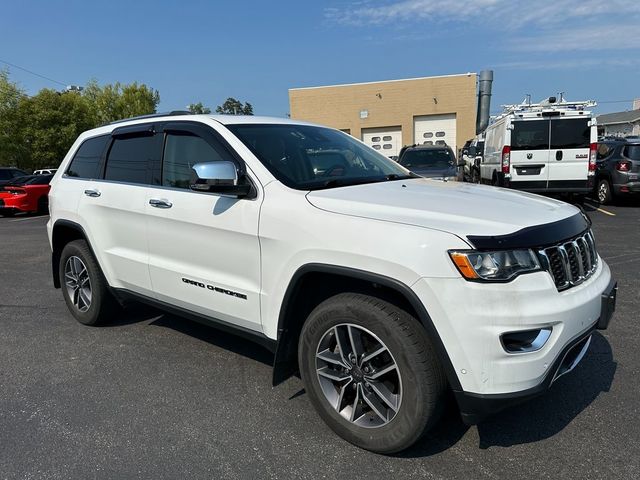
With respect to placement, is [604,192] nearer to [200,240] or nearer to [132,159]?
[132,159]

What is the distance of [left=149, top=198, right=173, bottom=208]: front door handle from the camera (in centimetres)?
354

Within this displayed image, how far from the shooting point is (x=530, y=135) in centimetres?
1177

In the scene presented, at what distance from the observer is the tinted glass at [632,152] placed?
1241 centimetres

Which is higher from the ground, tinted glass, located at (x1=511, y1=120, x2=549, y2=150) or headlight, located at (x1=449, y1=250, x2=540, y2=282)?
tinted glass, located at (x1=511, y1=120, x2=549, y2=150)

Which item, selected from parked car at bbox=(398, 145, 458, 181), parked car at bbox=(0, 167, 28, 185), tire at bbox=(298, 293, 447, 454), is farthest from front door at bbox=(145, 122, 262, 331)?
parked car at bbox=(0, 167, 28, 185)

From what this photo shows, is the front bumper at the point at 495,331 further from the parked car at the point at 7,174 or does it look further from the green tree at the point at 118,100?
the green tree at the point at 118,100

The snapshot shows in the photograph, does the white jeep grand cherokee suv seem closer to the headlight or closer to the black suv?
the headlight

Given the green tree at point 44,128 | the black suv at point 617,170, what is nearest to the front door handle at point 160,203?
the black suv at point 617,170

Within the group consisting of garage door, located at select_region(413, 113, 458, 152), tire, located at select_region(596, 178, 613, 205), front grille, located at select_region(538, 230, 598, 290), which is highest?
garage door, located at select_region(413, 113, 458, 152)

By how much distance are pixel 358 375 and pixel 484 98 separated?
30241 mm

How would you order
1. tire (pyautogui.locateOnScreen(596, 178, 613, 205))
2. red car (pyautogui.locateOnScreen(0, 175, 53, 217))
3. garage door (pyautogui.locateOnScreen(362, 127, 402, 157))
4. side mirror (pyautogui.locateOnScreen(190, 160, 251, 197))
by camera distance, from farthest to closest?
1. garage door (pyautogui.locateOnScreen(362, 127, 402, 157))
2. red car (pyautogui.locateOnScreen(0, 175, 53, 217))
3. tire (pyautogui.locateOnScreen(596, 178, 613, 205))
4. side mirror (pyautogui.locateOnScreen(190, 160, 251, 197))

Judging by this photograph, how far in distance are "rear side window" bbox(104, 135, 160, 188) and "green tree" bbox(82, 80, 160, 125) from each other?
39.6m

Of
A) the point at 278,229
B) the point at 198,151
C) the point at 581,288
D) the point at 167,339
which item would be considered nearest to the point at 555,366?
the point at 581,288

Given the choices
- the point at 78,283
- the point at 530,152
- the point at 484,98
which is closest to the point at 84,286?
the point at 78,283
